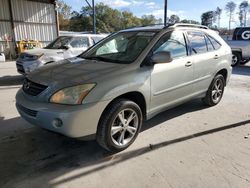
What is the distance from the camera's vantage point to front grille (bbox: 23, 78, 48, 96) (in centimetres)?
321

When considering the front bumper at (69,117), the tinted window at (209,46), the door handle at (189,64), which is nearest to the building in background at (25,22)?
the tinted window at (209,46)

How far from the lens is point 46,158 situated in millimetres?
3270

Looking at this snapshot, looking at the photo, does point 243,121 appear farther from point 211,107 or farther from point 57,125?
point 57,125

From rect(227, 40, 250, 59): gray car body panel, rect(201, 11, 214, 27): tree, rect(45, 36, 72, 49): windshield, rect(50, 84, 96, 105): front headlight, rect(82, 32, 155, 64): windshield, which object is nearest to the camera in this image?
rect(50, 84, 96, 105): front headlight

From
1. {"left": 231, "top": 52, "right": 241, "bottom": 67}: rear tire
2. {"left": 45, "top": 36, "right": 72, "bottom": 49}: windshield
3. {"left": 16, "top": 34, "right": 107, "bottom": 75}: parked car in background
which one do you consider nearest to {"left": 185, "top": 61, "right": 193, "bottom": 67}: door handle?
{"left": 16, "top": 34, "right": 107, "bottom": 75}: parked car in background

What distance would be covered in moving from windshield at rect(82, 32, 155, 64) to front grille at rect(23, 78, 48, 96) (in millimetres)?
1108

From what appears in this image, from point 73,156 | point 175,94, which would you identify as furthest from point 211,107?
point 73,156

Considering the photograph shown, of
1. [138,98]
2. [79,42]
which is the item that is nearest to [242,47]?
[79,42]

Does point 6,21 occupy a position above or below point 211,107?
above

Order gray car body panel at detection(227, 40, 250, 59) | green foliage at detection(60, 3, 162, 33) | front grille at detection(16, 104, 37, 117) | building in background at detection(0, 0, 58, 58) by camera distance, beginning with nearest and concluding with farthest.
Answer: front grille at detection(16, 104, 37, 117) < gray car body panel at detection(227, 40, 250, 59) < building in background at detection(0, 0, 58, 58) < green foliage at detection(60, 3, 162, 33)

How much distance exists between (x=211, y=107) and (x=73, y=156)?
3.39 m

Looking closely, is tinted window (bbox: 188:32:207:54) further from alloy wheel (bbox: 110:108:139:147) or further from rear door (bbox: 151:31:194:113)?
alloy wheel (bbox: 110:108:139:147)

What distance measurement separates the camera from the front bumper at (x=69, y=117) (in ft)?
9.43

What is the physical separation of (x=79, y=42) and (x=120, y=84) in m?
6.19
